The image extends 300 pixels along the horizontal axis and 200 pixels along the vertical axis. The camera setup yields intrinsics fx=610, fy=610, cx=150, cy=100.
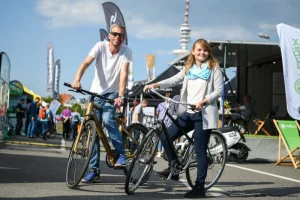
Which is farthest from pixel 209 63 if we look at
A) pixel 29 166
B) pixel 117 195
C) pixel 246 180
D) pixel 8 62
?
pixel 8 62

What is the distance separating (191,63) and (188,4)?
9559 centimetres

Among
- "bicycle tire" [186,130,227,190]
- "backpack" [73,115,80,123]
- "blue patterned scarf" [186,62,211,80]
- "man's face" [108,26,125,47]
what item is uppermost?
"man's face" [108,26,125,47]

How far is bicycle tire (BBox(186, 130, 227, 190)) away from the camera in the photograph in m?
7.47

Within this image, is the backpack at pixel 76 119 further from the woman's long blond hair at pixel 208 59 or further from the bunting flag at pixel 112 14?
the woman's long blond hair at pixel 208 59

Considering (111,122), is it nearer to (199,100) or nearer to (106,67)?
(106,67)

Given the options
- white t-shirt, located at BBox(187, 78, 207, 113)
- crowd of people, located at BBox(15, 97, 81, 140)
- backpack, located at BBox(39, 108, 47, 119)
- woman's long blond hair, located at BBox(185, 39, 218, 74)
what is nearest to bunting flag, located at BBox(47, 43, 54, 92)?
crowd of people, located at BBox(15, 97, 81, 140)

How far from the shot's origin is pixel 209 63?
7.10m

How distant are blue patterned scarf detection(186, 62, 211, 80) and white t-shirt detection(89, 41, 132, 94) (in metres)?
0.92

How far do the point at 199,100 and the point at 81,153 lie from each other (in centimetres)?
149

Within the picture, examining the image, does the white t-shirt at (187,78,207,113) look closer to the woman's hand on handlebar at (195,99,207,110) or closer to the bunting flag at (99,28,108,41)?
the woman's hand on handlebar at (195,99,207,110)

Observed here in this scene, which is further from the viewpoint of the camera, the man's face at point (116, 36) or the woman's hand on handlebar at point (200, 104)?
the man's face at point (116, 36)

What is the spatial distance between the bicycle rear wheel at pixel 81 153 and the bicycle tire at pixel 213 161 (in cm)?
131

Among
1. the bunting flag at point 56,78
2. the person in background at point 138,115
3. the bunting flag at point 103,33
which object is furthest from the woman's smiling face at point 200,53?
the bunting flag at point 56,78

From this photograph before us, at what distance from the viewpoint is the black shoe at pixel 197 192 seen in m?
6.80
